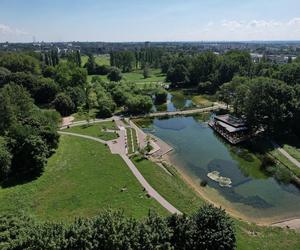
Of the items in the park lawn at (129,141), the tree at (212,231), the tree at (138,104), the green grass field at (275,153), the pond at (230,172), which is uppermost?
the tree at (212,231)

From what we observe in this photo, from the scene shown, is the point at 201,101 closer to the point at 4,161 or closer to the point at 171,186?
the point at 171,186

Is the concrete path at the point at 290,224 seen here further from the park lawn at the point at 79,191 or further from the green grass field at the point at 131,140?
the green grass field at the point at 131,140

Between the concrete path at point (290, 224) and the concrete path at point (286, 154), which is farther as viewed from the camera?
the concrete path at point (286, 154)

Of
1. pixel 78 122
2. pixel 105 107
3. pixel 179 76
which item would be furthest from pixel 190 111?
pixel 179 76

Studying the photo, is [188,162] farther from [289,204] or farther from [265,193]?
[289,204]

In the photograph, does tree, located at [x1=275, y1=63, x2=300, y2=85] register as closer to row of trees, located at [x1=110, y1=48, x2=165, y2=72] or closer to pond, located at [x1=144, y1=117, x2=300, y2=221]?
pond, located at [x1=144, y1=117, x2=300, y2=221]

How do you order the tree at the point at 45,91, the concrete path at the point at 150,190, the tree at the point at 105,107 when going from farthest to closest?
1. the tree at the point at 45,91
2. the tree at the point at 105,107
3. the concrete path at the point at 150,190

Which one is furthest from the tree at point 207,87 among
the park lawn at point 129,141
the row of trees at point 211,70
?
the park lawn at point 129,141
